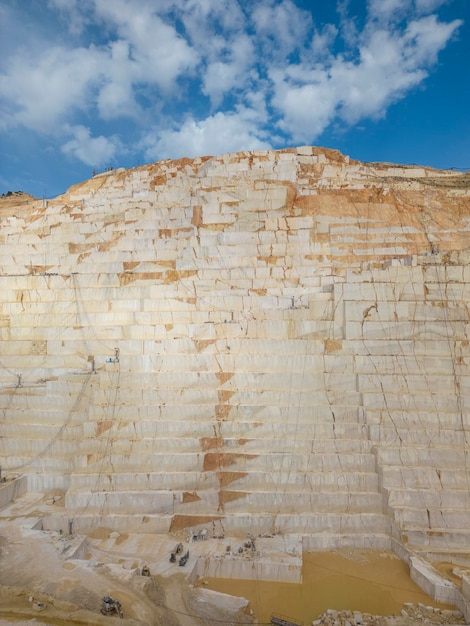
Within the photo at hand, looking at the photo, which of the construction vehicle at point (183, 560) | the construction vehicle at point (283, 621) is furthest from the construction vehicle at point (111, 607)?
the construction vehicle at point (283, 621)

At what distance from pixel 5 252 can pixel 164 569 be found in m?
16.5

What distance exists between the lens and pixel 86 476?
11.1 metres

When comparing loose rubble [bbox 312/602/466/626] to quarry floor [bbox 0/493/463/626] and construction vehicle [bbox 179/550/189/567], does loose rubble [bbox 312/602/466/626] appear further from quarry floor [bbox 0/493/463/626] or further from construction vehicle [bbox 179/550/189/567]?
construction vehicle [bbox 179/550/189/567]

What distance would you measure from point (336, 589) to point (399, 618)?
130 cm

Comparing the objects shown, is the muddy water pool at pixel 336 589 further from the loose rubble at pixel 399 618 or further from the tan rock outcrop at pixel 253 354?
the tan rock outcrop at pixel 253 354

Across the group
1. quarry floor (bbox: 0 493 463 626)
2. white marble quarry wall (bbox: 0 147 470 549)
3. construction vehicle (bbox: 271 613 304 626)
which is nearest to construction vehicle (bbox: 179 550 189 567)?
quarry floor (bbox: 0 493 463 626)

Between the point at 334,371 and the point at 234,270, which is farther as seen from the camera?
the point at 234,270

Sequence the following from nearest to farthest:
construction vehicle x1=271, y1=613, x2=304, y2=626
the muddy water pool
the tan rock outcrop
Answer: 1. construction vehicle x1=271, y1=613, x2=304, y2=626
2. the muddy water pool
3. the tan rock outcrop

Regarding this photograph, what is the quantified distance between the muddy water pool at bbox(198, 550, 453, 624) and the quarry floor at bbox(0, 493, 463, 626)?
6 cm

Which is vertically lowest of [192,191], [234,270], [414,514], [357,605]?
[357,605]

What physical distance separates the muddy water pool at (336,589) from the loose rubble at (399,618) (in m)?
0.20

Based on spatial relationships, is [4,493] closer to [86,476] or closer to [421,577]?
[86,476]

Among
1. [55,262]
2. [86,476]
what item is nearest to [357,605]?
[86,476]

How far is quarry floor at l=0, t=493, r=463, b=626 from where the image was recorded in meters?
7.41
